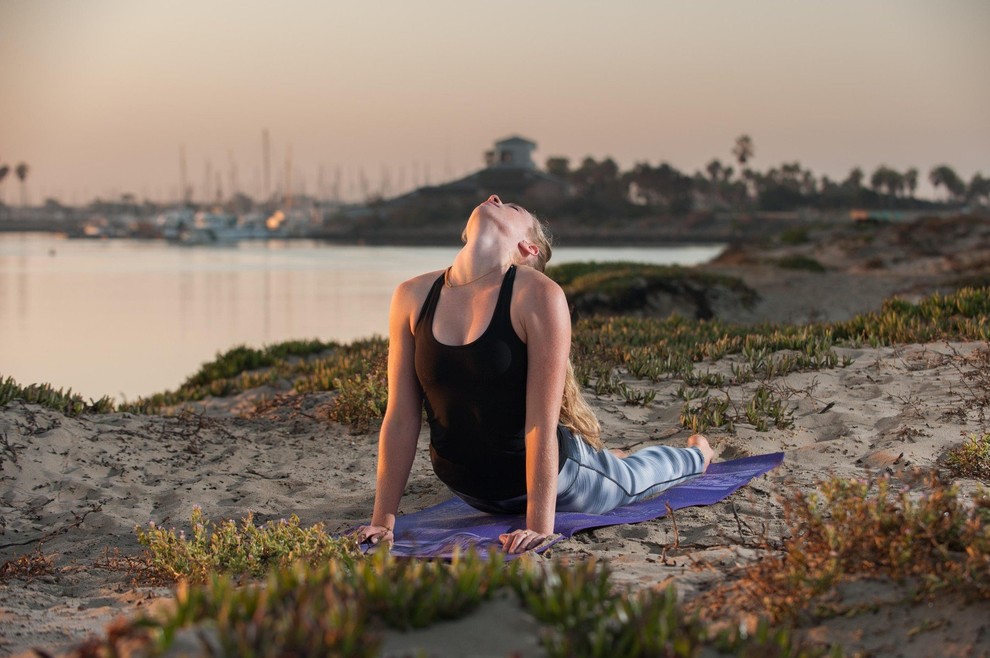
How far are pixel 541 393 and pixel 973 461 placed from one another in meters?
2.94

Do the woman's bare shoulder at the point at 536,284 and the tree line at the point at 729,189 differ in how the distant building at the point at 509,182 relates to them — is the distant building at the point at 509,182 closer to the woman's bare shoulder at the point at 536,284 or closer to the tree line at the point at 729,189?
the tree line at the point at 729,189

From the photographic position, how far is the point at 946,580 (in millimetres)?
3459

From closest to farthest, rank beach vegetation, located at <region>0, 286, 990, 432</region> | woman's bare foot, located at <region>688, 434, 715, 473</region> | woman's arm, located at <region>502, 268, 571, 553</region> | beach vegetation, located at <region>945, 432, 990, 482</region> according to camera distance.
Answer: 1. woman's arm, located at <region>502, 268, 571, 553</region>
2. beach vegetation, located at <region>945, 432, 990, 482</region>
3. woman's bare foot, located at <region>688, 434, 715, 473</region>
4. beach vegetation, located at <region>0, 286, 990, 432</region>

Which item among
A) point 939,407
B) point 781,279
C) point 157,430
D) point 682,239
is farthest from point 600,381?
point 682,239

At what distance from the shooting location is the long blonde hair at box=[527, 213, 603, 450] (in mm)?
5242

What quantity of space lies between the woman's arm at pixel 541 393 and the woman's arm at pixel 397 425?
677mm

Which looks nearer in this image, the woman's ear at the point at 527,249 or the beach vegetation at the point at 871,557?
the beach vegetation at the point at 871,557

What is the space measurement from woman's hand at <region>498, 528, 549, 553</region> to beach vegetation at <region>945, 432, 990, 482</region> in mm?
2757

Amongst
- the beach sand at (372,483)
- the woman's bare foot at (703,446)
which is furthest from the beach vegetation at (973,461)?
the woman's bare foot at (703,446)

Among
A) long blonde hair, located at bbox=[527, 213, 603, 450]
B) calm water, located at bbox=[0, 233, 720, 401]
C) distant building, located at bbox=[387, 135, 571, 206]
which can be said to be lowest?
calm water, located at bbox=[0, 233, 720, 401]

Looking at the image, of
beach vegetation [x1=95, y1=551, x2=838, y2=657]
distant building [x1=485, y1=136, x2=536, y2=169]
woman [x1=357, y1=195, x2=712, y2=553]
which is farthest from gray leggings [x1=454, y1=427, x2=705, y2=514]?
distant building [x1=485, y1=136, x2=536, y2=169]

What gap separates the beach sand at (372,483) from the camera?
3.57 meters

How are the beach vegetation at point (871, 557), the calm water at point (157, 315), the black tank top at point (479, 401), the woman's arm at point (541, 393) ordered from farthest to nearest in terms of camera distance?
the calm water at point (157, 315) → the black tank top at point (479, 401) → the woman's arm at point (541, 393) → the beach vegetation at point (871, 557)

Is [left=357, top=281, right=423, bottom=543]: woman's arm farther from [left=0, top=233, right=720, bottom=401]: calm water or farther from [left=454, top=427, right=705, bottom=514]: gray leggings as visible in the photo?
[left=0, top=233, right=720, bottom=401]: calm water
